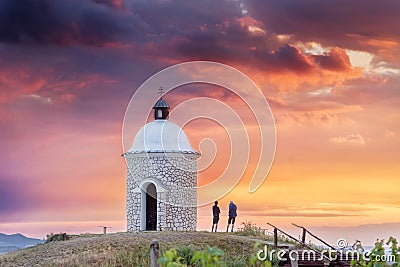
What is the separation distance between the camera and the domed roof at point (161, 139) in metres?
30.3

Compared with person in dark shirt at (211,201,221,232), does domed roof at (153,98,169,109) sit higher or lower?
higher

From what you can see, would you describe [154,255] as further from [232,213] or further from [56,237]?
[232,213]

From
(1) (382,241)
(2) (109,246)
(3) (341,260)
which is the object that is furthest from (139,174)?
(1) (382,241)

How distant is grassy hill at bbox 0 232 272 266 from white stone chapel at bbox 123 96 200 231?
5.33 meters

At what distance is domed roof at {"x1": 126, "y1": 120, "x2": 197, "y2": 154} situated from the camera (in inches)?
1194

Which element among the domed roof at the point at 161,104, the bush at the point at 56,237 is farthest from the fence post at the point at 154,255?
the domed roof at the point at 161,104

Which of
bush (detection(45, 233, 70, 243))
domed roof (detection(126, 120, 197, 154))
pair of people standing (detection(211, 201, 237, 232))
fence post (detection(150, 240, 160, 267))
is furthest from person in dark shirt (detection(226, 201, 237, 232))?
fence post (detection(150, 240, 160, 267))

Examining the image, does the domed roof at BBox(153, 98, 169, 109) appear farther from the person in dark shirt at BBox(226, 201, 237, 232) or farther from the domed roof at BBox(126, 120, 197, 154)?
the person in dark shirt at BBox(226, 201, 237, 232)

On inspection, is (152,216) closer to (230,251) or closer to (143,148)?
(143,148)

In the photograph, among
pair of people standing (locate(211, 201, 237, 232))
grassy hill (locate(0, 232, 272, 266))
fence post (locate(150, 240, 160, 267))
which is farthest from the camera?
pair of people standing (locate(211, 201, 237, 232))

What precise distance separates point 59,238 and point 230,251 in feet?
26.0

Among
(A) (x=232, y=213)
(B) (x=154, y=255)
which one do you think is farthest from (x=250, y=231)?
(B) (x=154, y=255)

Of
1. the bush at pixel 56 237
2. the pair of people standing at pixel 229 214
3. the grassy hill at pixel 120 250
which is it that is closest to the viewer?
the grassy hill at pixel 120 250

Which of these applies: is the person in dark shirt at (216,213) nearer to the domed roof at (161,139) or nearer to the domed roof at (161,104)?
the domed roof at (161,139)
